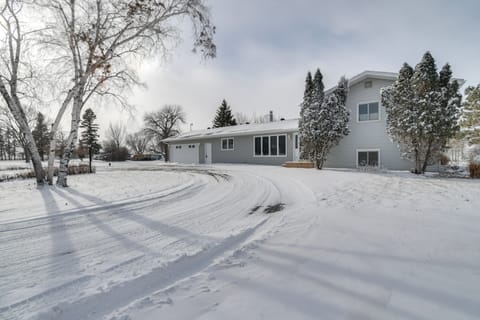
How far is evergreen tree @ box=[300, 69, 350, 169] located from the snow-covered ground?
7130mm

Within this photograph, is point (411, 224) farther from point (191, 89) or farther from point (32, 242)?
point (191, 89)

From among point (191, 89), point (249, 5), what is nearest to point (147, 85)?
point (191, 89)

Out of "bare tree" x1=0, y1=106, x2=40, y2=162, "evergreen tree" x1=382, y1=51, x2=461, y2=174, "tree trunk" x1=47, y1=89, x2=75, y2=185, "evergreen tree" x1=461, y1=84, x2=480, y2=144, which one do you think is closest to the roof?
"evergreen tree" x1=382, y1=51, x2=461, y2=174

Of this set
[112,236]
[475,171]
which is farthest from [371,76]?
[112,236]

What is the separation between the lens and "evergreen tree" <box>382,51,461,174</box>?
8.66 meters

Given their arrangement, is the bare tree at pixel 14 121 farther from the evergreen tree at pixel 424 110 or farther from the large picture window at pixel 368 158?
the evergreen tree at pixel 424 110

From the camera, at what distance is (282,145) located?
48.2 ft

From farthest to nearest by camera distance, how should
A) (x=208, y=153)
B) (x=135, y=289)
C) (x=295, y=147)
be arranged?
(x=208, y=153) → (x=295, y=147) → (x=135, y=289)

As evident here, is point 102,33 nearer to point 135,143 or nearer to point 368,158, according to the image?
point 368,158

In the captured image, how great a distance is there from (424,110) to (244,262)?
10466 mm

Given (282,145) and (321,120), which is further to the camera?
(282,145)

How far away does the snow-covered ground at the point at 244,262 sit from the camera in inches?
63.1

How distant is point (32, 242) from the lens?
9.42ft

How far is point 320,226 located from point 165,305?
2328 millimetres
